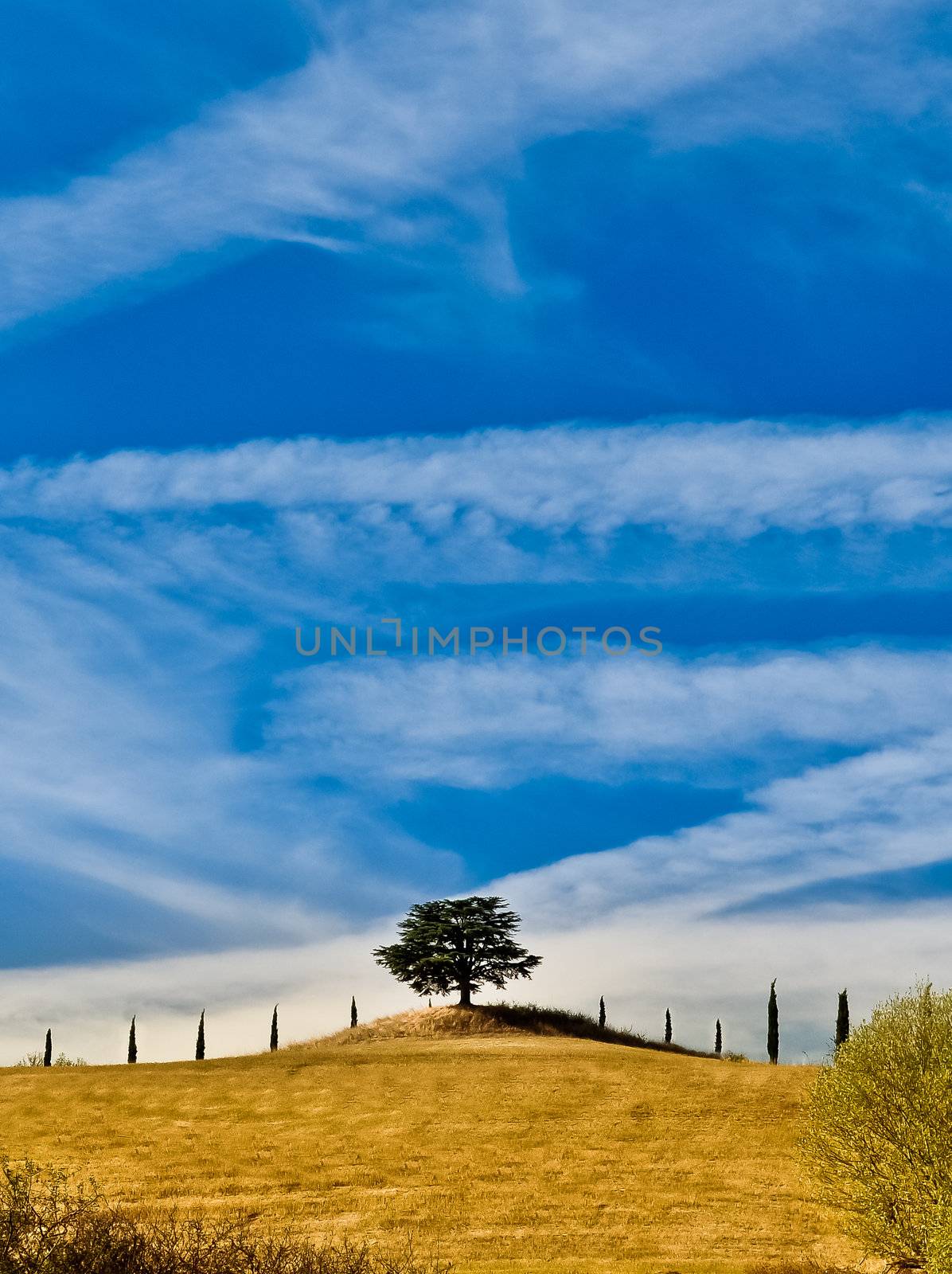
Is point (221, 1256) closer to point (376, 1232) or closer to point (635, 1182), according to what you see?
point (376, 1232)

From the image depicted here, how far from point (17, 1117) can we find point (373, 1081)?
17.6 metres

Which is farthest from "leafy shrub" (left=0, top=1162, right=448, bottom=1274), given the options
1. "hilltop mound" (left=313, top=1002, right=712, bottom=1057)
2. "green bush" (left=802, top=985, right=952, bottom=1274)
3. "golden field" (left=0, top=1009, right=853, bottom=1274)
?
"hilltop mound" (left=313, top=1002, right=712, bottom=1057)

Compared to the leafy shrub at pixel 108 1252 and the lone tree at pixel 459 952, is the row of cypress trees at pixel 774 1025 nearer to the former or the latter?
the lone tree at pixel 459 952

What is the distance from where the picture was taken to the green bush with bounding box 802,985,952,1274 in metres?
33.4

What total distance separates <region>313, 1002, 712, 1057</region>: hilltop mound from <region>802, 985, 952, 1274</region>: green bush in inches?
1806

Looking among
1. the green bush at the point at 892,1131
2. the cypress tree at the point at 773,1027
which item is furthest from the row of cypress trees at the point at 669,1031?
the green bush at the point at 892,1131

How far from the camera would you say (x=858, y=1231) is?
3497cm

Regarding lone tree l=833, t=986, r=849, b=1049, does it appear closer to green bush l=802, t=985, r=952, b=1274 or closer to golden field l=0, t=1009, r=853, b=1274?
golden field l=0, t=1009, r=853, b=1274

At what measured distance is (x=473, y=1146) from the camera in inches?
1945

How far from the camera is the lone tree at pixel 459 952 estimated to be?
302 feet

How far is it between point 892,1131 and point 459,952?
59997 mm

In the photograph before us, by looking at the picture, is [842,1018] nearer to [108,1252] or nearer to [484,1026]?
[484,1026]

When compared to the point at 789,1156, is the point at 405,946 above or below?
above

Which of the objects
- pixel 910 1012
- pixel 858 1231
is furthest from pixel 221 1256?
pixel 910 1012
